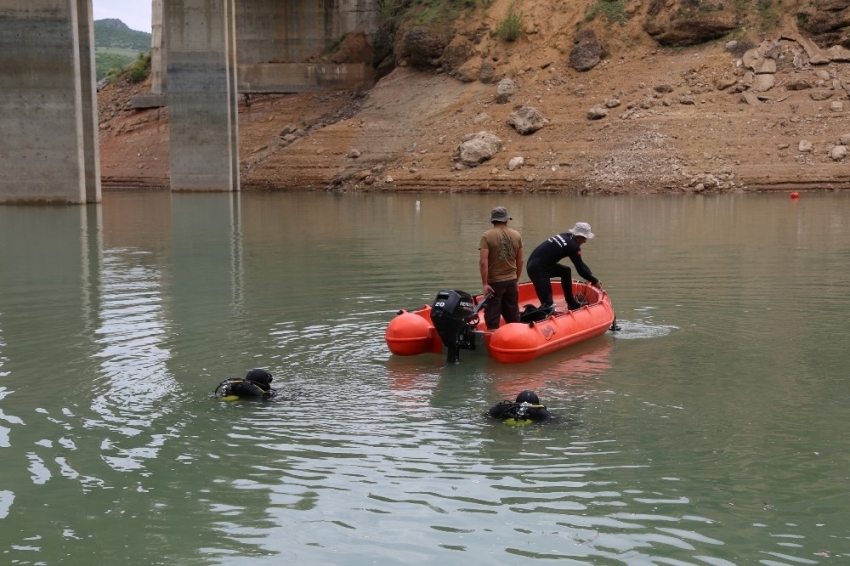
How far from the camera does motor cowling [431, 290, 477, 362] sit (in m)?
11.7

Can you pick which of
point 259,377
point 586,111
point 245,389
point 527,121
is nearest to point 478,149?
point 527,121

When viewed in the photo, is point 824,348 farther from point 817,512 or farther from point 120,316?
point 120,316

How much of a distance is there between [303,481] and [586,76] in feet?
141

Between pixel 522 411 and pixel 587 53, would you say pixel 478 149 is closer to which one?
pixel 587 53

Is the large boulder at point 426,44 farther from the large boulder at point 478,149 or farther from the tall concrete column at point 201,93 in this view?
the tall concrete column at point 201,93

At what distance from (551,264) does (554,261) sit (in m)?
0.05

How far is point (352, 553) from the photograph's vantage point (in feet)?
22.4

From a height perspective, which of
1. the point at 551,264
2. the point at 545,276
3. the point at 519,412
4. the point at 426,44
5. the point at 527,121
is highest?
the point at 426,44

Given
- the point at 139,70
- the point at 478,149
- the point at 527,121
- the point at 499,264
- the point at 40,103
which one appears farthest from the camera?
the point at 139,70

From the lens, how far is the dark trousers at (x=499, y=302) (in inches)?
500

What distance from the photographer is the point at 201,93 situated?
4731 centimetres

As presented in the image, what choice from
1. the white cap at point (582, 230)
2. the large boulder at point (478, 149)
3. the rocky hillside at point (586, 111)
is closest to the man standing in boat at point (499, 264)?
the white cap at point (582, 230)

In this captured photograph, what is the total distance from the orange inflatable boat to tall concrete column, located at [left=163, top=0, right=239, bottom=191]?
36.2 meters

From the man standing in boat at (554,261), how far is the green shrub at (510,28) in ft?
130
